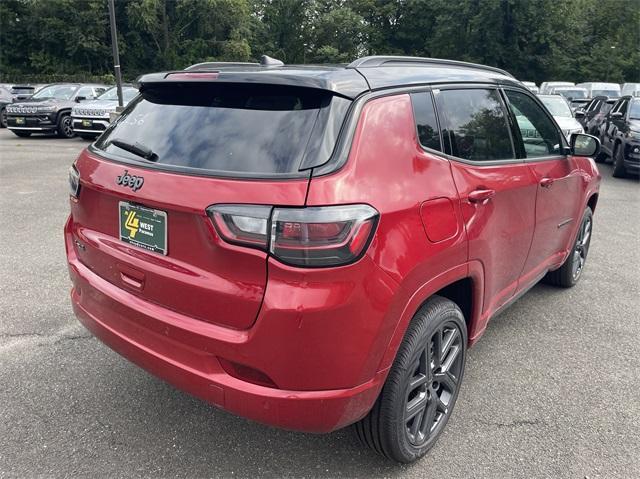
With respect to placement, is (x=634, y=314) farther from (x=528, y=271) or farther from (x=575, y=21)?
(x=575, y=21)

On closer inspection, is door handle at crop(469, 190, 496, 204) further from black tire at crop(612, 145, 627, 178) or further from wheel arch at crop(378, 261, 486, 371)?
black tire at crop(612, 145, 627, 178)

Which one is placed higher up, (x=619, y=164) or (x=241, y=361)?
(x=241, y=361)

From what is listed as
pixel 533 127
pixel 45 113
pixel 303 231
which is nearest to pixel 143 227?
pixel 303 231

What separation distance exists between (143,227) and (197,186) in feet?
1.21

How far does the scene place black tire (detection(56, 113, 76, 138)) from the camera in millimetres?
16091

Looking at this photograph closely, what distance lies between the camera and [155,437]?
8.73 ft

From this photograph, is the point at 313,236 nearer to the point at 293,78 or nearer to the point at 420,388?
the point at 293,78

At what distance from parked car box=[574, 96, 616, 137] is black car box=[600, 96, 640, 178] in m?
1.13

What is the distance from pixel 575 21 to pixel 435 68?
44006 millimetres

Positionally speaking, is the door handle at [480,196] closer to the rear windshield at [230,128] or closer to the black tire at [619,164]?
the rear windshield at [230,128]

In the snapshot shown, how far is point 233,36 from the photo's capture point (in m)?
40.2

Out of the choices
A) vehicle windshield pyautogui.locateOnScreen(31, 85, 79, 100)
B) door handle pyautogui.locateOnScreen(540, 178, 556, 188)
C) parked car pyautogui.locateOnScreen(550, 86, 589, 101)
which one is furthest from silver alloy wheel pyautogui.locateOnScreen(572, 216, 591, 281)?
parked car pyautogui.locateOnScreen(550, 86, 589, 101)

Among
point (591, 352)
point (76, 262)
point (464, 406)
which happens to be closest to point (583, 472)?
point (464, 406)

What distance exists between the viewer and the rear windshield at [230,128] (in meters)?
2.06
